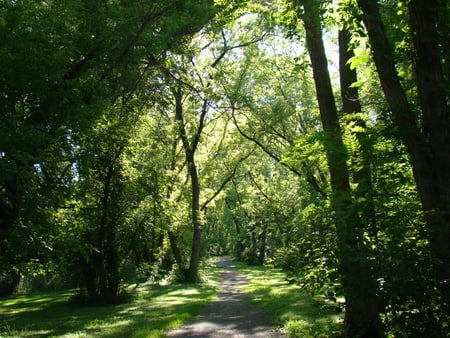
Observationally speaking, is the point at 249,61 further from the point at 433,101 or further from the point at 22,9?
the point at 433,101

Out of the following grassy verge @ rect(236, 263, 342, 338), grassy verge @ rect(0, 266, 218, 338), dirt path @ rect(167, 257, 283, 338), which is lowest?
dirt path @ rect(167, 257, 283, 338)

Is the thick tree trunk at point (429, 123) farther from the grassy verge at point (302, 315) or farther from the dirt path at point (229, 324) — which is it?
the dirt path at point (229, 324)

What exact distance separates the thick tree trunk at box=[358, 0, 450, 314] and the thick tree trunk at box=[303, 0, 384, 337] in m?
0.88

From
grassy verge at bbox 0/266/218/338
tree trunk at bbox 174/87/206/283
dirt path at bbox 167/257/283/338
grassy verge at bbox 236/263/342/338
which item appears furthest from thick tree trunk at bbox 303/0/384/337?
tree trunk at bbox 174/87/206/283

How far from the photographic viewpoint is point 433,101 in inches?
190

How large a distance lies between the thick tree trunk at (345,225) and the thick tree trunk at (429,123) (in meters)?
0.88

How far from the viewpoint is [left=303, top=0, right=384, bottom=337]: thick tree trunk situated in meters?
5.00

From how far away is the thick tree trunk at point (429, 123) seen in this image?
4.58 meters

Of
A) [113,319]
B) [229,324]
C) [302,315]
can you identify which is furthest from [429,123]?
[113,319]

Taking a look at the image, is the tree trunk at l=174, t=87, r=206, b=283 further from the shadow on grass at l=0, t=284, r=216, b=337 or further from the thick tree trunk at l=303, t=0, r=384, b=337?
the thick tree trunk at l=303, t=0, r=384, b=337

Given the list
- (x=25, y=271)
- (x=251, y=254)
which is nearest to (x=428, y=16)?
(x=25, y=271)

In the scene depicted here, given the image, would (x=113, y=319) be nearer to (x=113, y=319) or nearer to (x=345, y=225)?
(x=113, y=319)

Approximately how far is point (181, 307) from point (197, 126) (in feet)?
49.4

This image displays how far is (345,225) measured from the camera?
18.0 feet
